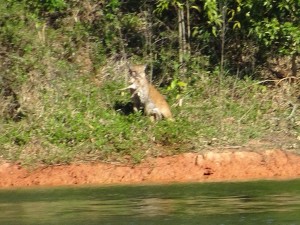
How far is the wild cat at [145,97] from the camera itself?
52.7ft

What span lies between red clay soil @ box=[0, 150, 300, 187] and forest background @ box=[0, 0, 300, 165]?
0.21m

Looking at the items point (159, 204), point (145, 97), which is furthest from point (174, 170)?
point (159, 204)

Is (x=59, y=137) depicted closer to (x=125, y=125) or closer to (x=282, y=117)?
(x=125, y=125)

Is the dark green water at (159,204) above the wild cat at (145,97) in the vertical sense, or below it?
below

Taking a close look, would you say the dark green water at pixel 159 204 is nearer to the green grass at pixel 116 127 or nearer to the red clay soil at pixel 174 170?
the red clay soil at pixel 174 170

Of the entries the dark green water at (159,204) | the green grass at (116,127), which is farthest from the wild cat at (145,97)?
the dark green water at (159,204)

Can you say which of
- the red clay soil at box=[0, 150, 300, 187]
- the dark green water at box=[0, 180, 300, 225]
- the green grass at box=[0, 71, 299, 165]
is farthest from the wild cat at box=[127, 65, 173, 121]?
the dark green water at box=[0, 180, 300, 225]

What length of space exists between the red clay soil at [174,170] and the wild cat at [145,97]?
106cm

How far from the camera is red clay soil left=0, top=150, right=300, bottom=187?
14867 millimetres

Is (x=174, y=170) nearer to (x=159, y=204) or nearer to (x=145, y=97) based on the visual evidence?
(x=145, y=97)

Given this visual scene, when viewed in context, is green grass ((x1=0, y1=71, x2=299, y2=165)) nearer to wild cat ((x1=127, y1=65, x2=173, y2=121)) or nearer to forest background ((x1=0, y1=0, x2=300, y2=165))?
forest background ((x1=0, y1=0, x2=300, y2=165))

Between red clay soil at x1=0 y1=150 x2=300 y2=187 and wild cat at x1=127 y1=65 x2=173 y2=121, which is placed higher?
wild cat at x1=127 y1=65 x2=173 y2=121

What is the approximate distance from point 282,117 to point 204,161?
2.10 meters

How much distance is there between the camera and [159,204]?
476 inches
